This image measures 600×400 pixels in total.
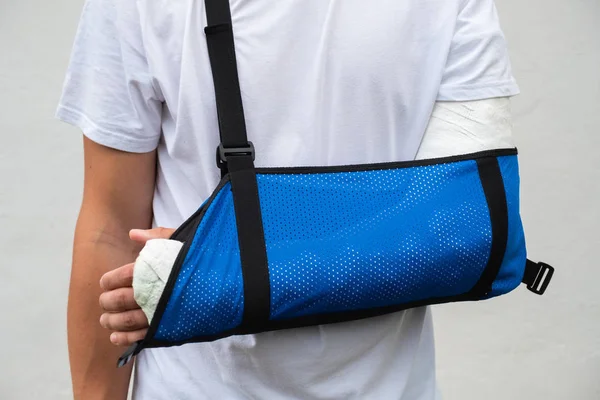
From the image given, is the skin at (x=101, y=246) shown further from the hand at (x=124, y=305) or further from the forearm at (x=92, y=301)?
the hand at (x=124, y=305)

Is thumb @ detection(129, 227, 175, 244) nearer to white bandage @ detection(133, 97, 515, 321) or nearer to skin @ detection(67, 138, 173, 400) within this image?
skin @ detection(67, 138, 173, 400)

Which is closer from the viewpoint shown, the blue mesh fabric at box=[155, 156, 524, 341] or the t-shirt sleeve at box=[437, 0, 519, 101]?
the blue mesh fabric at box=[155, 156, 524, 341]

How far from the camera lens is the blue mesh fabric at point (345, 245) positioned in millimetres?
1149

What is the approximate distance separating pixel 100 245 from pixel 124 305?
29 centimetres

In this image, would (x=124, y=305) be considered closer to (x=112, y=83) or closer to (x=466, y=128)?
(x=112, y=83)

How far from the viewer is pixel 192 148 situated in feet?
4.28

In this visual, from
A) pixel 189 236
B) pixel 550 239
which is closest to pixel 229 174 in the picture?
pixel 189 236

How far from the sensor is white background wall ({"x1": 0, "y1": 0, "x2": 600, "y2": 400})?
270cm

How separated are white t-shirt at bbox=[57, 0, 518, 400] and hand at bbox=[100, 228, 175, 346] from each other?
0.19 meters

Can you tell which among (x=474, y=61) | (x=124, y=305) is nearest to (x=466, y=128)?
(x=474, y=61)

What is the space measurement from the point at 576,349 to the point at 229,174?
227 cm

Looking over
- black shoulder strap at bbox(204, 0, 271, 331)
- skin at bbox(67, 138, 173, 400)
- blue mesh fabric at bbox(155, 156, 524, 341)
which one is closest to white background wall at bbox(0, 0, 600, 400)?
skin at bbox(67, 138, 173, 400)

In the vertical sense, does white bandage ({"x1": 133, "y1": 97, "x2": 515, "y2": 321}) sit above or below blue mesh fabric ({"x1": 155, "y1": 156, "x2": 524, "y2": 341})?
above

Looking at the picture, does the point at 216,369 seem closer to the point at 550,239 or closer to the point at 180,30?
the point at 180,30
